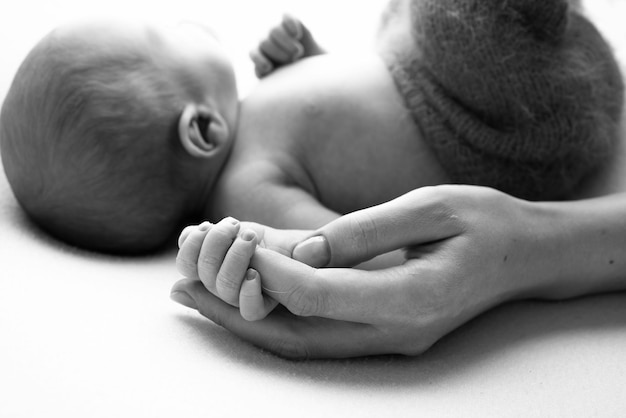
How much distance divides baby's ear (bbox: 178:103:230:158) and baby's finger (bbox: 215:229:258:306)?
34 cm

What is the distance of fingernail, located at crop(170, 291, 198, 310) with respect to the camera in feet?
2.93

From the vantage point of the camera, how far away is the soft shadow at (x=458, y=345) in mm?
817

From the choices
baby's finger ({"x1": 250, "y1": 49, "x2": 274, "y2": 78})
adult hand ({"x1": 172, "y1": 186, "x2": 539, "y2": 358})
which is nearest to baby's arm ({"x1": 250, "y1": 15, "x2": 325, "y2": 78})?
baby's finger ({"x1": 250, "y1": 49, "x2": 274, "y2": 78})

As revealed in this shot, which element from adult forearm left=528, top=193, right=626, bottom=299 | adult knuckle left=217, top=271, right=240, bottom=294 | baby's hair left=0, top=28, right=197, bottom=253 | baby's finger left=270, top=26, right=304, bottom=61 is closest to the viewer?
adult knuckle left=217, top=271, right=240, bottom=294

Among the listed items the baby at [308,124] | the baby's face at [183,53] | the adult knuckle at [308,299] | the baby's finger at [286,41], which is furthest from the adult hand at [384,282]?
the baby's finger at [286,41]

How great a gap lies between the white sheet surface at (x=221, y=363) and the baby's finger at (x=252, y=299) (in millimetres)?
51

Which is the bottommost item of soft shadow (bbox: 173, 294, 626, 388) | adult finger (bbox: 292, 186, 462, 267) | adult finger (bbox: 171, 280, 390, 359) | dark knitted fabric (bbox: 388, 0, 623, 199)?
soft shadow (bbox: 173, 294, 626, 388)

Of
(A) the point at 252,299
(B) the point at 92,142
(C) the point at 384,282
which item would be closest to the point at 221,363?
(A) the point at 252,299

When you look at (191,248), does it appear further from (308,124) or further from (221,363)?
(308,124)

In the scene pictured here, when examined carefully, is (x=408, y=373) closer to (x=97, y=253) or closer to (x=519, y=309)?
(x=519, y=309)

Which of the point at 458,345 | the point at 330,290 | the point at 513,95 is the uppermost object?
the point at 513,95

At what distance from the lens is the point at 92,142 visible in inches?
41.6

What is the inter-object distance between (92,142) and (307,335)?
44 cm

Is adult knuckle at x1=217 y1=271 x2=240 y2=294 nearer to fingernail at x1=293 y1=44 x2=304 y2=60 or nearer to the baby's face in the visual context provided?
the baby's face
